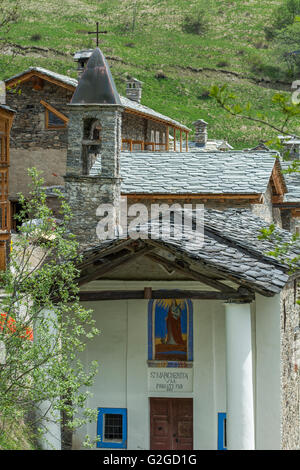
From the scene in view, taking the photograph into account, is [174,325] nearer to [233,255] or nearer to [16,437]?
[233,255]

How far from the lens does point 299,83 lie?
57.4 metres

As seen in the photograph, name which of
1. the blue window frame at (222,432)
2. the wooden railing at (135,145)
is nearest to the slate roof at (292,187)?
the wooden railing at (135,145)

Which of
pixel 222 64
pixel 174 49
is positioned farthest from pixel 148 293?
pixel 174 49

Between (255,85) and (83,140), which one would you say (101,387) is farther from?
(255,85)

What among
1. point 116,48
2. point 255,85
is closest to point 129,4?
point 116,48

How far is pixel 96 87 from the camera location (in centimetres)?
1817

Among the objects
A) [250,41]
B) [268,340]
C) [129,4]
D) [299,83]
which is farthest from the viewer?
[129,4]

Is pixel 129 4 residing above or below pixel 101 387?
above

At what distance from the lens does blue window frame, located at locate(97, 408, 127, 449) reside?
13352mm

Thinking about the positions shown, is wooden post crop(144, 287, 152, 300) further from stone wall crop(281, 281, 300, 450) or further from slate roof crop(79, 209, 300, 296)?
stone wall crop(281, 281, 300, 450)

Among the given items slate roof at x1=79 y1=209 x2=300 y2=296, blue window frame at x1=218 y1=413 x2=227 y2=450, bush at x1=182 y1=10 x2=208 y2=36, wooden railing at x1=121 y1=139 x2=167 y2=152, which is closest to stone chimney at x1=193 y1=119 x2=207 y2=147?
wooden railing at x1=121 y1=139 x2=167 y2=152
